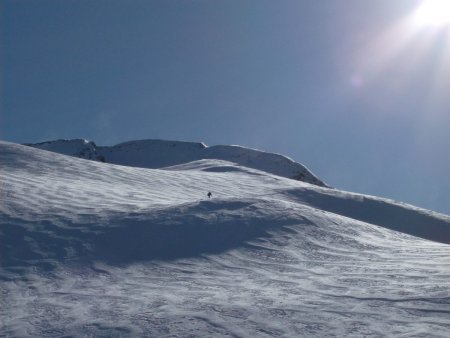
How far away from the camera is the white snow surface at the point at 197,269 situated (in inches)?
363

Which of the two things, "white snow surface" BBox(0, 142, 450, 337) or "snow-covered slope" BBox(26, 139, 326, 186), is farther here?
"snow-covered slope" BBox(26, 139, 326, 186)

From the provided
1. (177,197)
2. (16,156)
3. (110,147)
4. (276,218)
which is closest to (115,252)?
(276,218)

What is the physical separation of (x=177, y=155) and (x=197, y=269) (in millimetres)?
67715

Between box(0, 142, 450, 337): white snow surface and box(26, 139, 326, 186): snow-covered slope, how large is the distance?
4953 centimetres

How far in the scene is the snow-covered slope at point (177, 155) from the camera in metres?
74.0

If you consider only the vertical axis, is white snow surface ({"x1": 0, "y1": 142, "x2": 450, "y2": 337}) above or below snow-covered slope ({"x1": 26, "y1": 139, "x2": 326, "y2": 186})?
below

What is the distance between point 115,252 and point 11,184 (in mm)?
7997

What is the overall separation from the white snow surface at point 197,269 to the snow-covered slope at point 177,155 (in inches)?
1950

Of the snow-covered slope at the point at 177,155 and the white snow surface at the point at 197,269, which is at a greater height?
the snow-covered slope at the point at 177,155

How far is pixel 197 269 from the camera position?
43.8 ft

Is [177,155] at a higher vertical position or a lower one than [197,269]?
higher

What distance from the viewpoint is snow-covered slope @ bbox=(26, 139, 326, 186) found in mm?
74000

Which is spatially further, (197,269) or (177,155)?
(177,155)

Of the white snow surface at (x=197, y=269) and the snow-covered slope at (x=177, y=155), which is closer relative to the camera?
the white snow surface at (x=197, y=269)
